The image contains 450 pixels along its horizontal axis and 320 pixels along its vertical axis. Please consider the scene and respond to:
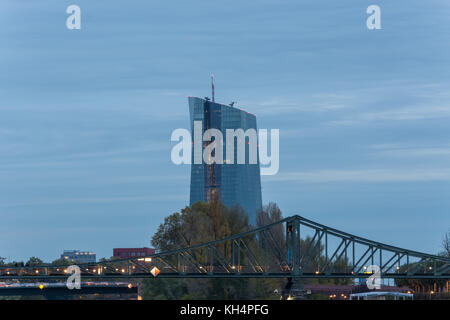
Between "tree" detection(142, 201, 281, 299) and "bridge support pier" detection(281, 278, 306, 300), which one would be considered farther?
"tree" detection(142, 201, 281, 299)

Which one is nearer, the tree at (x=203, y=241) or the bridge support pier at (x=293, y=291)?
the bridge support pier at (x=293, y=291)

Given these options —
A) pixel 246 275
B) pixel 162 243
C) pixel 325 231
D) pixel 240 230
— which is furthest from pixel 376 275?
pixel 162 243

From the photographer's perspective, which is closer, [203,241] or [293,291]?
[293,291]

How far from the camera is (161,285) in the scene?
166m

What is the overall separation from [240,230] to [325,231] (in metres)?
32.7

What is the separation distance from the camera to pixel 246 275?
148m

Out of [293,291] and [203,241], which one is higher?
[203,241]
